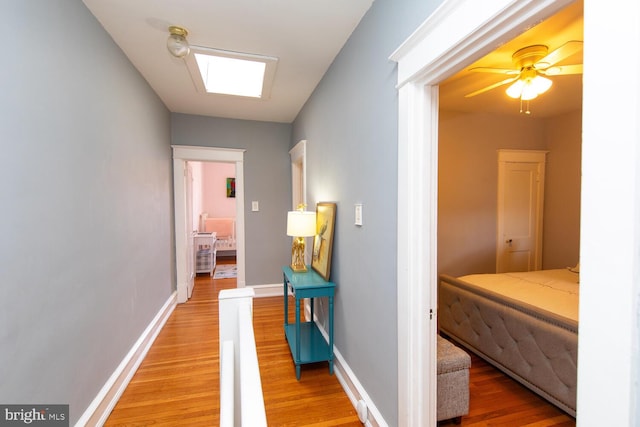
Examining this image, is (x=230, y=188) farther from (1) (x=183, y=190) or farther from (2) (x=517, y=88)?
(2) (x=517, y=88)

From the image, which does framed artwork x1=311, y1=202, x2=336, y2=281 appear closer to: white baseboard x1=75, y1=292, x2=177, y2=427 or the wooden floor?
the wooden floor

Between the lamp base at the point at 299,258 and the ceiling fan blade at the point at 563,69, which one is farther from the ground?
the ceiling fan blade at the point at 563,69

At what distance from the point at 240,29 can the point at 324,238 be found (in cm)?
Answer: 171

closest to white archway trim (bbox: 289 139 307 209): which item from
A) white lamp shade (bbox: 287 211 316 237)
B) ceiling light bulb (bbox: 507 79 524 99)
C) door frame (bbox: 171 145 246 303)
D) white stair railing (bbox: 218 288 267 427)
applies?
door frame (bbox: 171 145 246 303)

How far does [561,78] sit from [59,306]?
4.12 metres

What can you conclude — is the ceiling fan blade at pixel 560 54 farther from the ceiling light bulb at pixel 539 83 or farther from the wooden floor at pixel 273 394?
the wooden floor at pixel 273 394

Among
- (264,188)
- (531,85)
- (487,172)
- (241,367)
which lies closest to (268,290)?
(264,188)

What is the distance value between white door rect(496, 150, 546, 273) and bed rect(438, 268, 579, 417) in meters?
0.75

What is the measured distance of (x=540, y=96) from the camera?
3096 mm

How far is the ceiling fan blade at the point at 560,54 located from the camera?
170 cm

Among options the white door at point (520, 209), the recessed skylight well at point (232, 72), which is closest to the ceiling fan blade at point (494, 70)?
the recessed skylight well at point (232, 72)

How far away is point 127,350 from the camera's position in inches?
88.5

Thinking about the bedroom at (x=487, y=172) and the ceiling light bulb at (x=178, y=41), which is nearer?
the ceiling light bulb at (x=178, y=41)

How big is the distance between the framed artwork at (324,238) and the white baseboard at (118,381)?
64.8 inches
